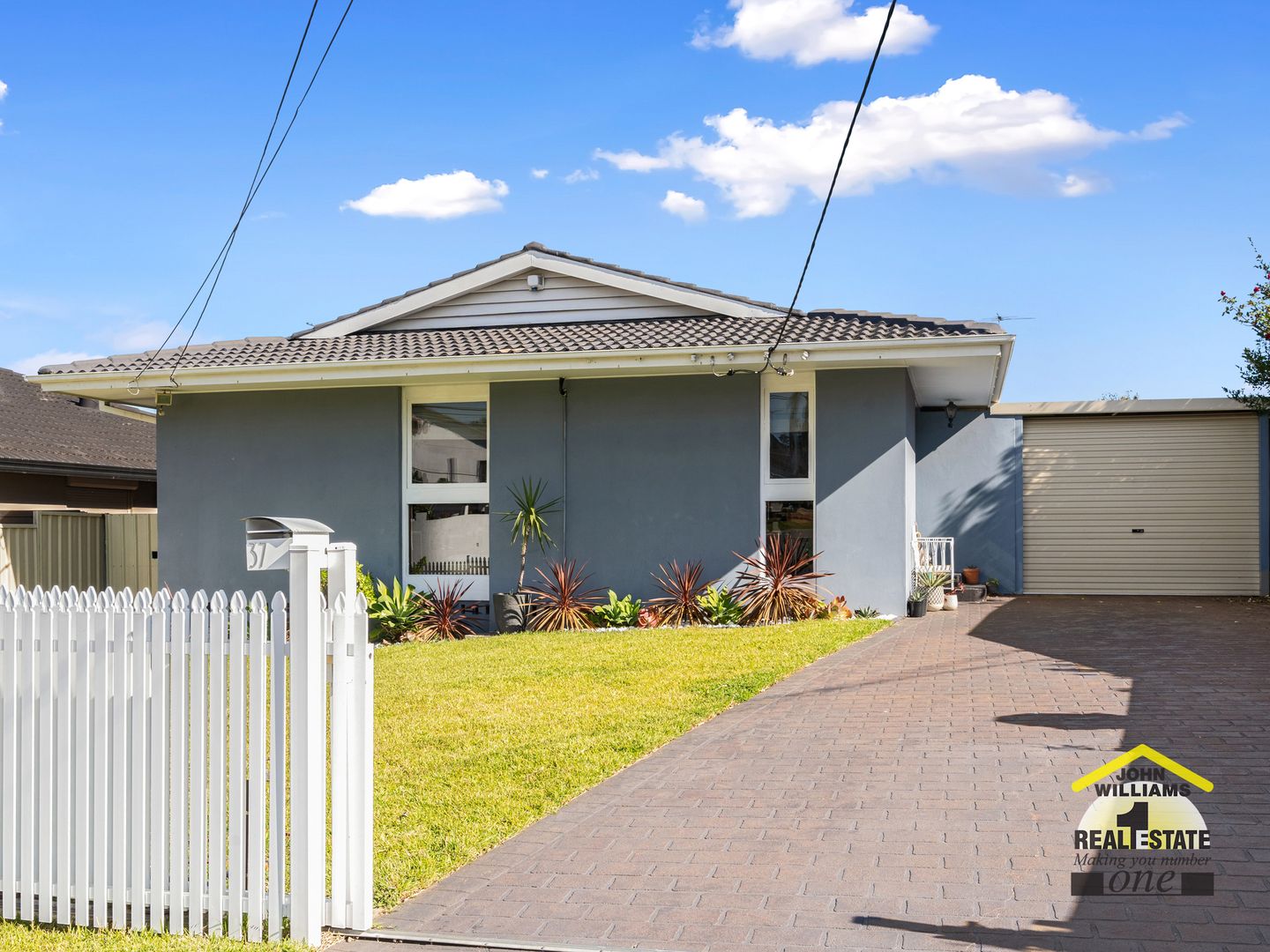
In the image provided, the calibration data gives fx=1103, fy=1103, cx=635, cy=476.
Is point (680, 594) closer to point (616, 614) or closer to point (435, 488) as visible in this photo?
point (616, 614)

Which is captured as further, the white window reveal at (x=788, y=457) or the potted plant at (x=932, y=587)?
the potted plant at (x=932, y=587)

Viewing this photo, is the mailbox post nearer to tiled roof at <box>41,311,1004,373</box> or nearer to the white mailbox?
the white mailbox

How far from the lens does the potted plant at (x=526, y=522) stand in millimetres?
14742

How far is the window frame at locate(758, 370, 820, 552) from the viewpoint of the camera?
575 inches

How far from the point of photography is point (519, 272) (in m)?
16.6

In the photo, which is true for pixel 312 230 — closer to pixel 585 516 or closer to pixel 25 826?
pixel 585 516

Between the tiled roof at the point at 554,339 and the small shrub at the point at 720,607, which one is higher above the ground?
the tiled roof at the point at 554,339

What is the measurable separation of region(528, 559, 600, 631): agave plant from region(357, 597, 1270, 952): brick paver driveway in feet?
15.7

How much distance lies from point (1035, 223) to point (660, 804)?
1782 cm

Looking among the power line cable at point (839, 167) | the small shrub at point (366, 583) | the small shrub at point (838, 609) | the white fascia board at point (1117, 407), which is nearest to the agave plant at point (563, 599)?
the small shrub at point (366, 583)

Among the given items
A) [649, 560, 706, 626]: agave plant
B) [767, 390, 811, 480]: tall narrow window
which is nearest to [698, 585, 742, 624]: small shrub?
[649, 560, 706, 626]: agave plant

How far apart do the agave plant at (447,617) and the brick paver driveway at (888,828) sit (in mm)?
6014

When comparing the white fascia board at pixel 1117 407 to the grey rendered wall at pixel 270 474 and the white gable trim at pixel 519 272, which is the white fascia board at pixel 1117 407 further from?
the grey rendered wall at pixel 270 474

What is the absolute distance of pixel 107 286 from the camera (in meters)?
21.6
